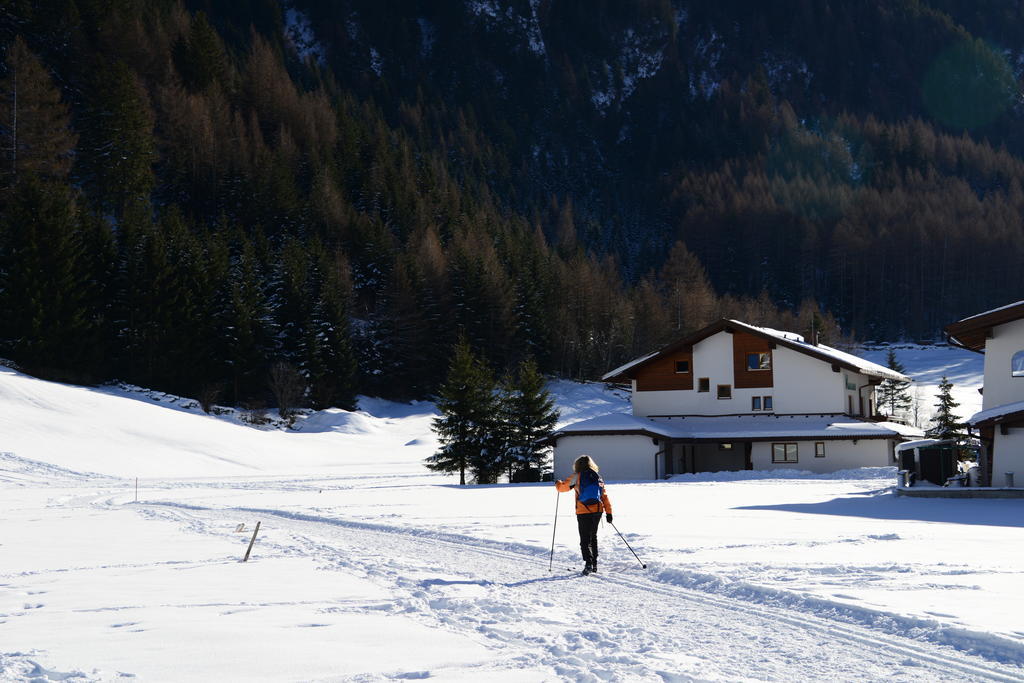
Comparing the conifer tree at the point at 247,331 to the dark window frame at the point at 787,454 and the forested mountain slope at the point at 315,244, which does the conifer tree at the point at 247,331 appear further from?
the dark window frame at the point at 787,454

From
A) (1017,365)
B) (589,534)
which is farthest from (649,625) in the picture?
(1017,365)

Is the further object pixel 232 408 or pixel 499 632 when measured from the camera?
pixel 232 408

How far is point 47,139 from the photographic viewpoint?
67.9 m

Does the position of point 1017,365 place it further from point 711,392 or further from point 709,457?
point 709,457

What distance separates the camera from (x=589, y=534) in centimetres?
1185

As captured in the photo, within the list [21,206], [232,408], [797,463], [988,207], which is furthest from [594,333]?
[988,207]

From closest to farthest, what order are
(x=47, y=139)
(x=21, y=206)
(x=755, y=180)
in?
1. (x=21, y=206)
2. (x=47, y=139)
3. (x=755, y=180)

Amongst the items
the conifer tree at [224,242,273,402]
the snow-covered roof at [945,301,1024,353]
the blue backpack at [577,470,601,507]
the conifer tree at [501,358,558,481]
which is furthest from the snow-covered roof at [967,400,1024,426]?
the conifer tree at [224,242,273,402]

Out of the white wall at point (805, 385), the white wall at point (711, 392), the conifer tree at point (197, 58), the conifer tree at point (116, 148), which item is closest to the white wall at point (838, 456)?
the white wall at point (805, 385)

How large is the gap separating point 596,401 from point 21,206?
A: 44640mm

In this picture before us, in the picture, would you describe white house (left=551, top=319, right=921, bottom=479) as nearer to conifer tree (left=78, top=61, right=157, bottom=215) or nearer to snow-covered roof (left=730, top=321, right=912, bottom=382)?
snow-covered roof (left=730, top=321, right=912, bottom=382)

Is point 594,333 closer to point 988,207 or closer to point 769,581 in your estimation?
point 769,581

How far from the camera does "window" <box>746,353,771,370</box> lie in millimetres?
41812

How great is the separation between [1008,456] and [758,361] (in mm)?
18310
